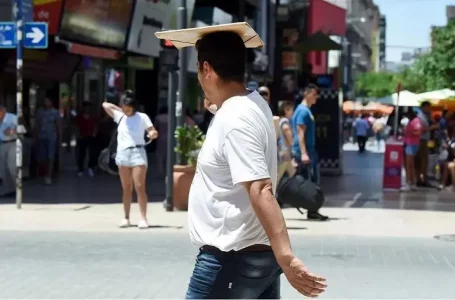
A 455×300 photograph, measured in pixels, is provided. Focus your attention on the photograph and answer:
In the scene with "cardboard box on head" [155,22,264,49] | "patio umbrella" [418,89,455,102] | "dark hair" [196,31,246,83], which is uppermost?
"cardboard box on head" [155,22,264,49]

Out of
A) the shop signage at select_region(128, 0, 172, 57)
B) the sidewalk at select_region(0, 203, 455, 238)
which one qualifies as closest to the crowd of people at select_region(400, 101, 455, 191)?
the sidewalk at select_region(0, 203, 455, 238)

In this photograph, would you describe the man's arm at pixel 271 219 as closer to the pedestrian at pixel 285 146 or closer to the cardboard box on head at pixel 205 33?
the cardboard box on head at pixel 205 33

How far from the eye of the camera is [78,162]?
24828 mm

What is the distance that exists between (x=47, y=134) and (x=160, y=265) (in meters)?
11.9

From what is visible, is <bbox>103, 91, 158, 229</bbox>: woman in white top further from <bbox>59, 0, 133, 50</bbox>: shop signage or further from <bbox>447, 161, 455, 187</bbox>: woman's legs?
<bbox>447, 161, 455, 187</bbox>: woman's legs

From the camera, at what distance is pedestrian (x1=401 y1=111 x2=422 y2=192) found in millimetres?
21891

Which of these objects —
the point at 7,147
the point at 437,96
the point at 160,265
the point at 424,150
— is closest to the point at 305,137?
A: the point at 160,265

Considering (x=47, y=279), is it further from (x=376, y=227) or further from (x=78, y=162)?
(x=78, y=162)

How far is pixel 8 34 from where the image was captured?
1645cm

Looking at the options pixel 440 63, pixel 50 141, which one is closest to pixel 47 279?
pixel 50 141

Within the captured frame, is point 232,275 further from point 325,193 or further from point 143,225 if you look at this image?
point 325,193

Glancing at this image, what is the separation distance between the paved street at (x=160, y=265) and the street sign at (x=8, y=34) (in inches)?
167

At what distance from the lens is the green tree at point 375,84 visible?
410 feet

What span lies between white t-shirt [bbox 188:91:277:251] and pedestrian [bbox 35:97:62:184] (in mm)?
17731
